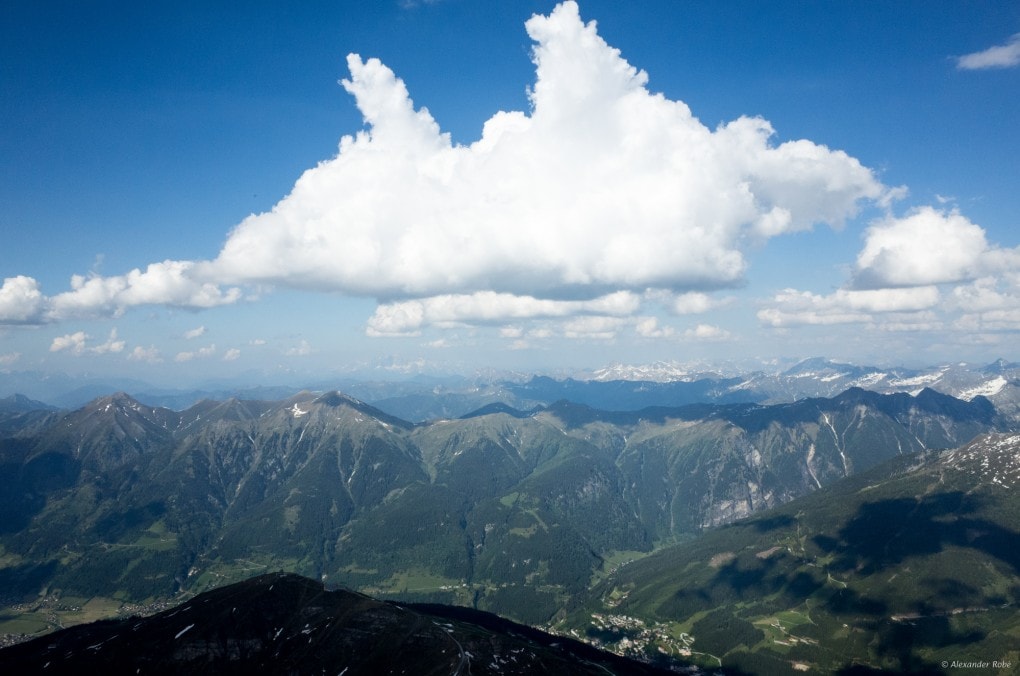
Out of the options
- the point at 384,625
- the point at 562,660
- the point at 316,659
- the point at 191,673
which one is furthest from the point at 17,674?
the point at 562,660

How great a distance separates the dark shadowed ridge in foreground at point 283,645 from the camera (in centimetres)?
15712

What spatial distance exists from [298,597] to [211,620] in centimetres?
2535

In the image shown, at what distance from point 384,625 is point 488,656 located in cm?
3358

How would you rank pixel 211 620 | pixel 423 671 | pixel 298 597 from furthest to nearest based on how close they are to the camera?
pixel 298 597 < pixel 211 620 < pixel 423 671

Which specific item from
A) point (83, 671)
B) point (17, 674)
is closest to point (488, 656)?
point (83, 671)

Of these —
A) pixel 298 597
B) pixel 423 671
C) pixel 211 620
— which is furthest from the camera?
pixel 298 597

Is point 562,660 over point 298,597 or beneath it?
beneath

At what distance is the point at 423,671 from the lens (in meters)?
154

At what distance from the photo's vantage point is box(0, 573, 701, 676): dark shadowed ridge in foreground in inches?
6186

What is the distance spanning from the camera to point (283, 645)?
16562cm

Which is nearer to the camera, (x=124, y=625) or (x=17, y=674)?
(x=17, y=674)

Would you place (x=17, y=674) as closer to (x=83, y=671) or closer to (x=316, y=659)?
(x=83, y=671)

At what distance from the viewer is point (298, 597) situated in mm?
184250

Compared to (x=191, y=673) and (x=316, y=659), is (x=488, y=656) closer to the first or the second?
(x=316, y=659)
